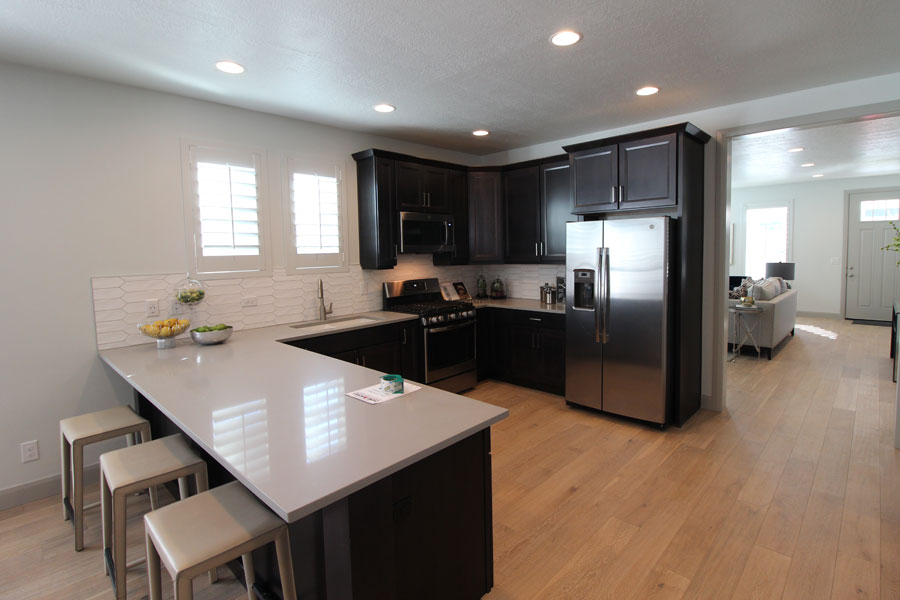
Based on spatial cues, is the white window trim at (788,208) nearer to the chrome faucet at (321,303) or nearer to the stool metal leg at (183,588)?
the chrome faucet at (321,303)

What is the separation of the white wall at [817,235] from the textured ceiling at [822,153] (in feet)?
1.05

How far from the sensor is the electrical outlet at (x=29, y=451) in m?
2.74

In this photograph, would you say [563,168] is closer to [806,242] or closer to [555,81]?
[555,81]

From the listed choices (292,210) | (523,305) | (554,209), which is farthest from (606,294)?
(292,210)

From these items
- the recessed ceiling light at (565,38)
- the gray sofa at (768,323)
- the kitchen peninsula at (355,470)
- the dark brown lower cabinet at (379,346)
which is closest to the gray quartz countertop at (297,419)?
the kitchen peninsula at (355,470)

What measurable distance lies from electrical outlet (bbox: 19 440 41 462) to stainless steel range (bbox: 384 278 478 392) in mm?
2659

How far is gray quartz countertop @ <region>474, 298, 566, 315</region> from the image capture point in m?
4.43

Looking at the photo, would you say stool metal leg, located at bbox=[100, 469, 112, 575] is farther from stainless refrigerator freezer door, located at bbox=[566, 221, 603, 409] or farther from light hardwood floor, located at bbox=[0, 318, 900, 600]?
stainless refrigerator freezer door, located at bbox=[566, 221, 603, 409]

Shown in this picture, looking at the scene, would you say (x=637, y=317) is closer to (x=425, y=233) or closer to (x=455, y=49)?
(x=425, y=233)

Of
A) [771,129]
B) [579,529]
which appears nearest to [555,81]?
[771,129]

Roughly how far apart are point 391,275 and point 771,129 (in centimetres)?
339

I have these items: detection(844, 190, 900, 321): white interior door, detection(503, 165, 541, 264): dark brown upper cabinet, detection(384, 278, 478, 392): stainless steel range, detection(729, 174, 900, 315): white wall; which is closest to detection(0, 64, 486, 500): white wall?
detection(384, 278, 478, 392): stainless steel range

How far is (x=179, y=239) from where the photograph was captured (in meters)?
3.20

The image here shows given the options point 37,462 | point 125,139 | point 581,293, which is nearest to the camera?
point 37,462
